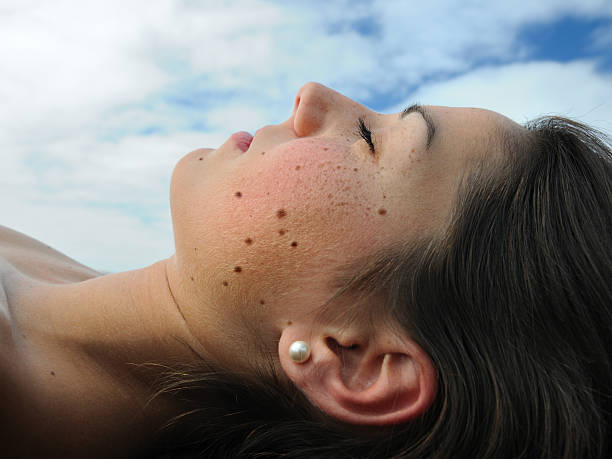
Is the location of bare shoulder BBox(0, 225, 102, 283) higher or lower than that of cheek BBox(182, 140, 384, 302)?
lower

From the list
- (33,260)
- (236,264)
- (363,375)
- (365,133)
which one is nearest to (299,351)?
(363,375)

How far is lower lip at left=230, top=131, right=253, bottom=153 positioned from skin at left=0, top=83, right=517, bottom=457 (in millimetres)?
32

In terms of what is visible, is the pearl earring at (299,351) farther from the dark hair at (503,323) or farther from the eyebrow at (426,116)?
the eyebrow at (426,116)

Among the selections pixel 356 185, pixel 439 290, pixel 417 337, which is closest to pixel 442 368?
pixel 417 337

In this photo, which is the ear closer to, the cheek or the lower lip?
the cheek

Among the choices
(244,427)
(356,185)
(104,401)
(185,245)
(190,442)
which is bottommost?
(190,442)

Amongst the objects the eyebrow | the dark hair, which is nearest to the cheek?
the dark hair

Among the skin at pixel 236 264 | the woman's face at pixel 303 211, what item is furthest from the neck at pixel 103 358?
the woman's face at pixel 303 211

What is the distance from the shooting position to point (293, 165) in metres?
1.48

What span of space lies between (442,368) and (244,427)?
708 mm

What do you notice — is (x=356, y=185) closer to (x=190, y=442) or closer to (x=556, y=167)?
(x=556, y=167)

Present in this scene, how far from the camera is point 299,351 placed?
4.66 ft

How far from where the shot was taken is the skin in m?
1.42

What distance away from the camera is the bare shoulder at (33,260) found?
7.90 feet
